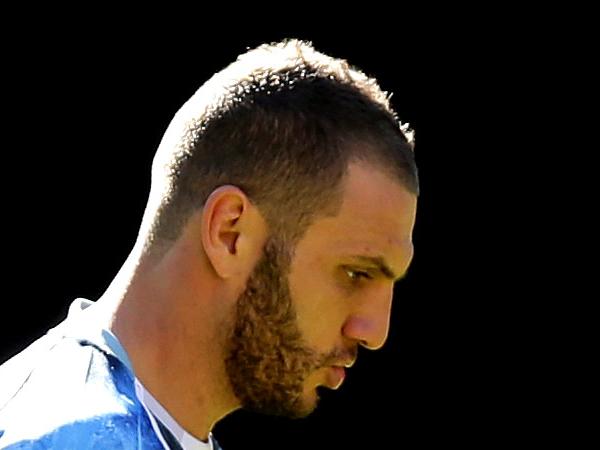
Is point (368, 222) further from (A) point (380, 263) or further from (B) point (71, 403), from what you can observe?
(B) point (71, 403)

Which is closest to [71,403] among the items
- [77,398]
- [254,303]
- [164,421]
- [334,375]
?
[77,398]

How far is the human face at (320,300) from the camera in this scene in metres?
2.01

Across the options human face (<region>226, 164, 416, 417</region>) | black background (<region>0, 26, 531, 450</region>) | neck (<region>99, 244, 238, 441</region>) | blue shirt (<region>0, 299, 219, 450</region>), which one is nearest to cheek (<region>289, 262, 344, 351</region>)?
human face (<region>226, 164, 416, 417</region>)

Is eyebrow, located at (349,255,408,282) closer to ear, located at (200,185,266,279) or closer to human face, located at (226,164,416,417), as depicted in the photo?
human face, located at (226,164,416,417)

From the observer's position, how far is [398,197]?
81.1 inches

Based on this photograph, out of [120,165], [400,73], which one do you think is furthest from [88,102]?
[400,73]

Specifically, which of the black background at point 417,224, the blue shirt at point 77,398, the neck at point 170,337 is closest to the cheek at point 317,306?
the neck at point 170,337

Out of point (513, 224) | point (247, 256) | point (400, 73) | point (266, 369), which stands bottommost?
point (266, 369)

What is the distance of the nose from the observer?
2.05 metres

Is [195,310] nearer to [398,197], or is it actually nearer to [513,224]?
[398,197]

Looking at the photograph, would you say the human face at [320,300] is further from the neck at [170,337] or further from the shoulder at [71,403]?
the shoulder at [71,403]

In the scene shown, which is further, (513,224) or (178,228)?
(513,224)

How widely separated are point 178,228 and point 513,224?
1.93 metres

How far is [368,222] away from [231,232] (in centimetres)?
18
